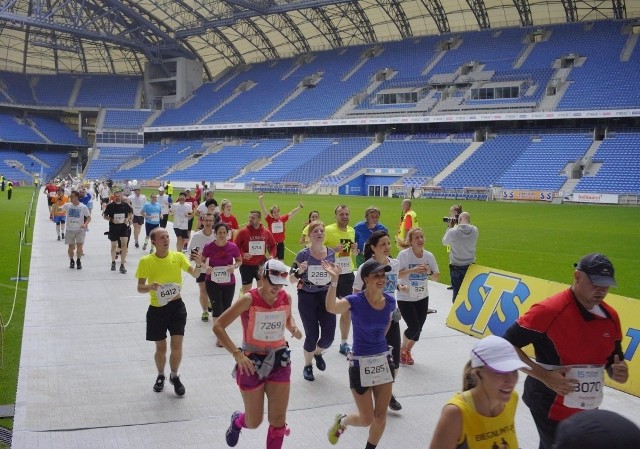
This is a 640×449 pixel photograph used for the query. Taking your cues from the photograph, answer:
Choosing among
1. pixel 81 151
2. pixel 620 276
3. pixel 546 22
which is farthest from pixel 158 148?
pixel 620 276

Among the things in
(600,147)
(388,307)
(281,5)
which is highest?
(281,5)

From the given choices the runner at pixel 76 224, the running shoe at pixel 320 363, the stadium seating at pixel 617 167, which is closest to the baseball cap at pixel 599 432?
the running shoe at pixel 320 363

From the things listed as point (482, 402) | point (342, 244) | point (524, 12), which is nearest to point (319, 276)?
point (342, 244)

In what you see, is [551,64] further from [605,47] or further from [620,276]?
[620,276]

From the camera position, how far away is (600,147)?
49.3 m

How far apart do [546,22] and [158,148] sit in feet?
160

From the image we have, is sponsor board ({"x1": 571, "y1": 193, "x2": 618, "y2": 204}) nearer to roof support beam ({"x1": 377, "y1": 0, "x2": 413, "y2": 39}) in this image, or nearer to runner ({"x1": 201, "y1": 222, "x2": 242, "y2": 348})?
roof support beam ({"x1": 377, "y1": 0, "x2": 413, "y2": 39})

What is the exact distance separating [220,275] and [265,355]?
12.3 feet

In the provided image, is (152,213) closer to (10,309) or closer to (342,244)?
(10,309)

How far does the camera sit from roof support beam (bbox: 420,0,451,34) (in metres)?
61.6

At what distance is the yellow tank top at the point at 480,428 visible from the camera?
3.35 m

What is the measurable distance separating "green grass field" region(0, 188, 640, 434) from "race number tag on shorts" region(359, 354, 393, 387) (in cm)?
370

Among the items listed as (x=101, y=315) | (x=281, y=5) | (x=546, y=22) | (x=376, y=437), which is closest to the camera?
(x=376, y=437)

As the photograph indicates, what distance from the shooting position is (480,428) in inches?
133
